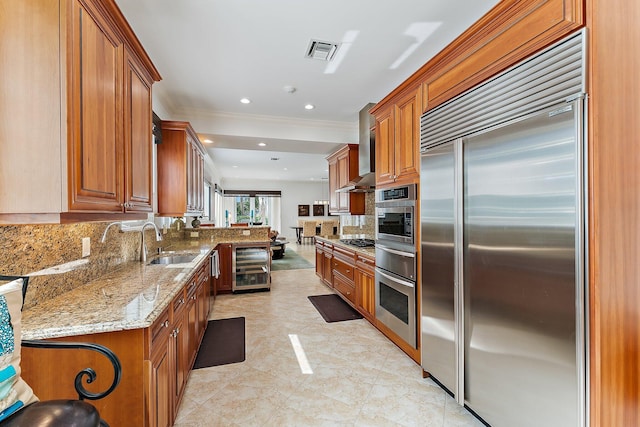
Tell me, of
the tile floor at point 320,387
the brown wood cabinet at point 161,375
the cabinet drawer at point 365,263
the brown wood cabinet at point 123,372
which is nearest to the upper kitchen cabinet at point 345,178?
the cabinet drawer at point 365,263

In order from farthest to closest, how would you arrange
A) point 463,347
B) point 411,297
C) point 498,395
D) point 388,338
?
point 388,338, point 411,297, point 463,347, point 498,395

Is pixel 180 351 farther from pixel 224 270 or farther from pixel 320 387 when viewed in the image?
pixel 224 270

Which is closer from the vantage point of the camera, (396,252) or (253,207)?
(396,252)

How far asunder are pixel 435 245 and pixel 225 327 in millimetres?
2599

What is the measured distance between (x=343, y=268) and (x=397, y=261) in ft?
5.12

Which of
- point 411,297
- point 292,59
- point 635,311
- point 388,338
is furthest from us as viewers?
point 388,338

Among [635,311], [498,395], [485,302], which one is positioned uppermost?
[635,311]

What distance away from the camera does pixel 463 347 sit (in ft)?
6.06

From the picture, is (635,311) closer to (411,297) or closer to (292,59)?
(411,297)

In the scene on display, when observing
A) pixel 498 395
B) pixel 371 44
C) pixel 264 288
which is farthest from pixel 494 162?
pixel 264 288

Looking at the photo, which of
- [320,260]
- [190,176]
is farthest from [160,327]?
[320,260]

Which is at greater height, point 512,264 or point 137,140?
point 137,140

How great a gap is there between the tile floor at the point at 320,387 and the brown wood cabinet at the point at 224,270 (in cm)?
147

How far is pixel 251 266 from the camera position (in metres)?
4.73
